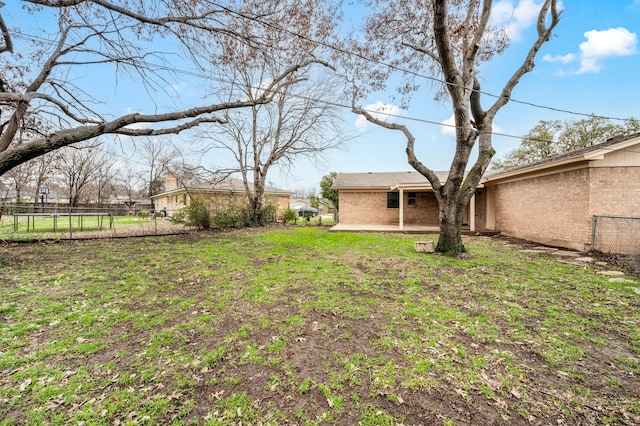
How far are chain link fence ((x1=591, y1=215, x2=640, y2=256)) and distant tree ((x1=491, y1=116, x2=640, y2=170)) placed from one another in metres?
12.7

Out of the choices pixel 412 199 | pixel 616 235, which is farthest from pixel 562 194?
pixel 412 199

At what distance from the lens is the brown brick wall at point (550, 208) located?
7668mm

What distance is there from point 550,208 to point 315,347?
10.2 metres

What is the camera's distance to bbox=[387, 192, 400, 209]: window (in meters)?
15.6

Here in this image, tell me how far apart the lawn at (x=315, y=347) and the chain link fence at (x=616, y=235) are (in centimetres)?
274

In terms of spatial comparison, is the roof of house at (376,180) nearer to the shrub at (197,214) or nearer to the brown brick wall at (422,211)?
the brown brick wall at (422,211)

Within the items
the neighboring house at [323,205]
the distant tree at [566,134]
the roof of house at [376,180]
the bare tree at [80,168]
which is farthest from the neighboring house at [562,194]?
the bare tree at [80,168]

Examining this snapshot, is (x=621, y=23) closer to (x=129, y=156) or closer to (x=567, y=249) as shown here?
(x=567, y=249)

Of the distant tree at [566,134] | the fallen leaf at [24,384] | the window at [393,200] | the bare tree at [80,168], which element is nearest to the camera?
the fallen leaf at [24,384]

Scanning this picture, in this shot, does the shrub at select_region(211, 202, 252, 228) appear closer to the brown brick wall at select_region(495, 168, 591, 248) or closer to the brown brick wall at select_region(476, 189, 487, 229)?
the brown brick wall at select_region(476, 189, 487, 229)

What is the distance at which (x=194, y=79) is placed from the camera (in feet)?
21.4

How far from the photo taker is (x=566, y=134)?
2117cm

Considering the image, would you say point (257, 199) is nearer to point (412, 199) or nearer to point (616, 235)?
point (412, 199)

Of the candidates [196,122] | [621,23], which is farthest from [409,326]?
[621,23]
